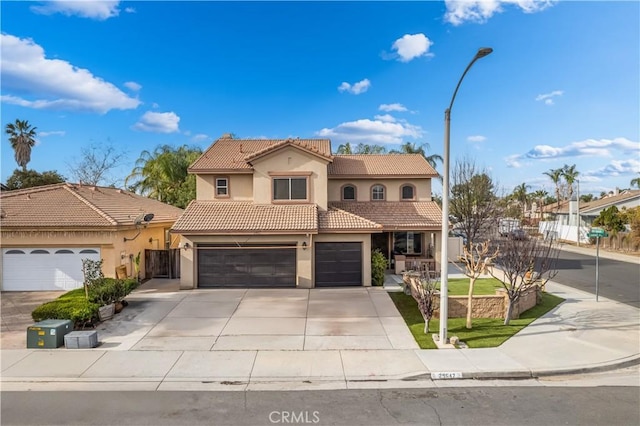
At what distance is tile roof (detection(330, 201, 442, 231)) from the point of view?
2223cm

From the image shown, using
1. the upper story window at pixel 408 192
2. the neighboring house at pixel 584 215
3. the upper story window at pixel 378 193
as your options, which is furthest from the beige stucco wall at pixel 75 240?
the neighboring house at pixel 584 215

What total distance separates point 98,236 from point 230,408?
1384cm

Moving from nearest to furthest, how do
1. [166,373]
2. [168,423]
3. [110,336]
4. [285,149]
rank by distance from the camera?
Answer: [168,423] → [166,373] → [110,336] → [285,149]

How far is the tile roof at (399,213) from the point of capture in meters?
22.2

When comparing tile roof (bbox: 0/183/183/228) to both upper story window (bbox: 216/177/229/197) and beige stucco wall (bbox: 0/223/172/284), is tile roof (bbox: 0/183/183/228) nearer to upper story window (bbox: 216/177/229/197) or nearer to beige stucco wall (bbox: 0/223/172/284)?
beige stucco wall (bbox: 0/223/172/284)

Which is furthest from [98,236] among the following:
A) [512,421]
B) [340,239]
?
[512,421]

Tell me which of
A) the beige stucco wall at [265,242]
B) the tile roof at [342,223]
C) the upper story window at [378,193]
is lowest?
the beige stucco wall at [265,242]

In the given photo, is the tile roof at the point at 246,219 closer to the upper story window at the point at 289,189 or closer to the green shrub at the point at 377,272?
the upper story window at the point at 289,189

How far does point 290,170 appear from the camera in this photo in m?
21.2

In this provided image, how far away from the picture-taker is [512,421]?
24.8 ft

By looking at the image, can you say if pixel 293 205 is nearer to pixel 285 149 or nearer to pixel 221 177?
pixel 285 149

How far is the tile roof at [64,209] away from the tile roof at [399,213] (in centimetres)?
1155

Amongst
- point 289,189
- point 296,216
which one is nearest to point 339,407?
point 296,216

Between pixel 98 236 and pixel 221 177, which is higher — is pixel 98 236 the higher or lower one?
the lower one
